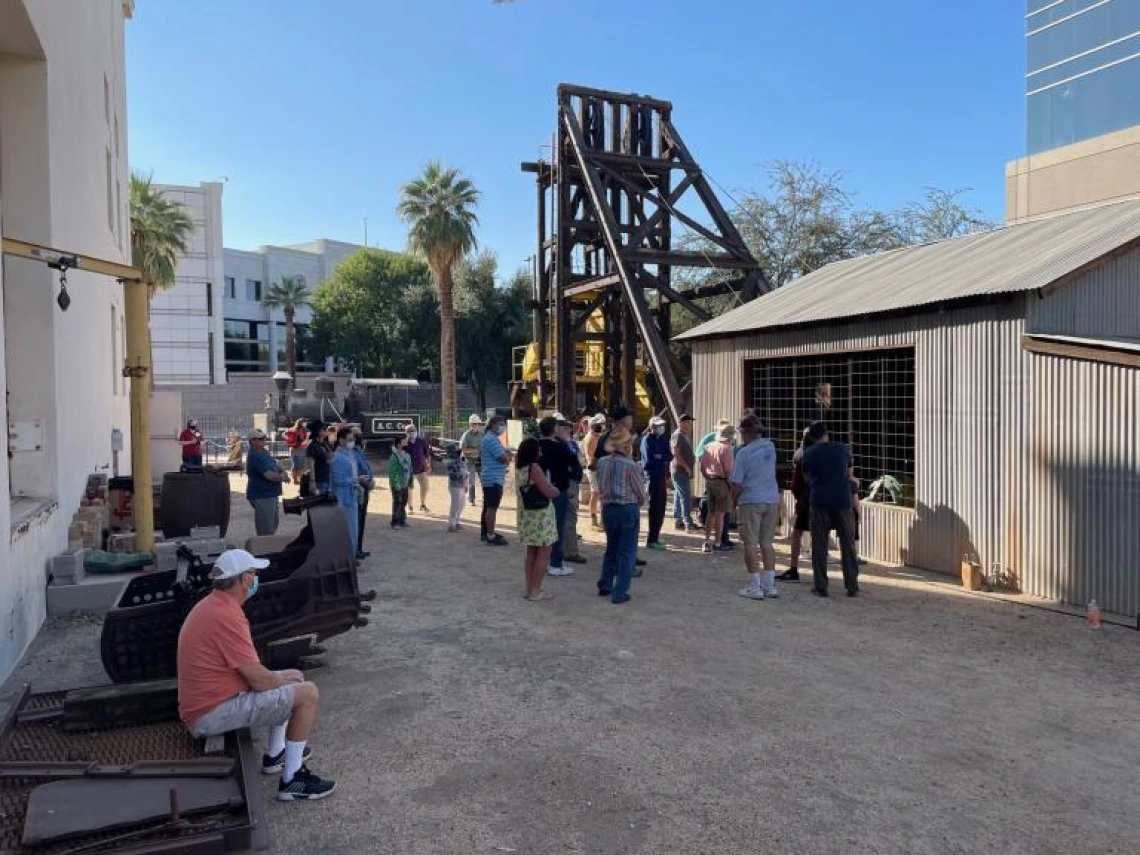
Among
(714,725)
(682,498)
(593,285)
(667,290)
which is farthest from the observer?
(593,285)

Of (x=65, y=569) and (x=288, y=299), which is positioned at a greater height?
(x=288, y=299)

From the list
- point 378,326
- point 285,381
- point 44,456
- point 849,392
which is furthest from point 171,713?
point 378,326

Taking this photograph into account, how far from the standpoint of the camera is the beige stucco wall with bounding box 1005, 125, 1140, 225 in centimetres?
2650

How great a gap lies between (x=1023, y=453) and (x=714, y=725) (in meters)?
4.93

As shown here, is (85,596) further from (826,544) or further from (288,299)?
(288,299)

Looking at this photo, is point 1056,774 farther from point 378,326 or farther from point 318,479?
point 378,326

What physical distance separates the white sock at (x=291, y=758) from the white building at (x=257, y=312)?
56.4 meters

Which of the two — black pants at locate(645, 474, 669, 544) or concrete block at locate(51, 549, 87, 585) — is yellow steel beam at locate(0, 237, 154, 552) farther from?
black pants at locate(645, 474, 669, 544)

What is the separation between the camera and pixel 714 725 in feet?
15.9

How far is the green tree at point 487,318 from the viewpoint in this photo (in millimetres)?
44031

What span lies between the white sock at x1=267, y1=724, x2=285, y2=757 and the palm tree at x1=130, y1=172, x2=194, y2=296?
27.1 m

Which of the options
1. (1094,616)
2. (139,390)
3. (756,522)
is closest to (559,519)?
Result: (756,522)

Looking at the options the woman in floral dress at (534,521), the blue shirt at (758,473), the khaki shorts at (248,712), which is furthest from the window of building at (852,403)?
the khaki shorts at (248,712)

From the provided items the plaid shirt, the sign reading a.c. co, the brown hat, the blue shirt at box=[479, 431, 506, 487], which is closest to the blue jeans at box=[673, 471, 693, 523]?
the blue shirt at box=[479, 431, 506, 487]
